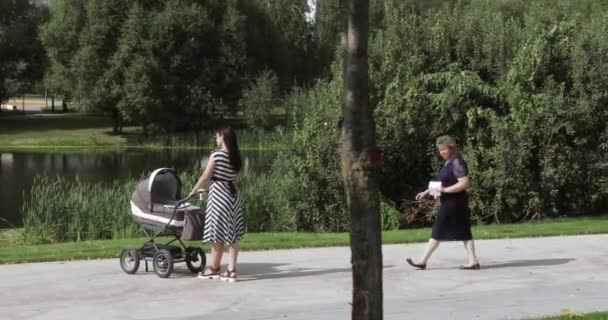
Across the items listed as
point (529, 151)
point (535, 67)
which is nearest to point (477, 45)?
point (535, 67)

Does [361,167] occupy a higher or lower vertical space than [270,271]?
higher

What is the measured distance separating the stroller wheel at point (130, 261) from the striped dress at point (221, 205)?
102 cm

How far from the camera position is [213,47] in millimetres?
60594

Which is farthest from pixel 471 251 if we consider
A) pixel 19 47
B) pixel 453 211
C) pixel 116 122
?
pixel 19 47

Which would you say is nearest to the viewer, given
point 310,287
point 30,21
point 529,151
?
point 310,287

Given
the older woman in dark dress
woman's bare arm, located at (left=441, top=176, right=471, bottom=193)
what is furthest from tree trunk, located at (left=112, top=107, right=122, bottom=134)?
woman's bare arm, located at (left=441, top=176, right=471, bottom=193)

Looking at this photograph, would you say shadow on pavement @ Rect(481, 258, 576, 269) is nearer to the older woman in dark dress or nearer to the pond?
the older woman in dark dress

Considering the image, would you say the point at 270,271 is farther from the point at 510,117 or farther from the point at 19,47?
the point at 19,47

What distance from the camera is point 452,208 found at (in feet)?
36.1

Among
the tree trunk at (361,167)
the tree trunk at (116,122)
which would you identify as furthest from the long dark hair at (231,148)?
the tree trunk at (116,122)

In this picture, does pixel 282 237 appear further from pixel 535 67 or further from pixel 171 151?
pixel 171 151

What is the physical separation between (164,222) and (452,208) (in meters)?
3.64

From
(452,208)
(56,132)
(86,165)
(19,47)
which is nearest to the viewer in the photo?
(452,208)

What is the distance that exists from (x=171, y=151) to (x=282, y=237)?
127 ft
